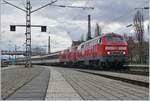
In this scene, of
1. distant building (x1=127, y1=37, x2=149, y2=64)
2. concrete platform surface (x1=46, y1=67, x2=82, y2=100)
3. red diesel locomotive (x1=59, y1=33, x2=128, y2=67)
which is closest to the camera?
concrete platform surface (x1=46, y1=67, x2=82, y2=100)

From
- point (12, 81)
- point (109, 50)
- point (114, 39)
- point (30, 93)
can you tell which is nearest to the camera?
point (30, 93)

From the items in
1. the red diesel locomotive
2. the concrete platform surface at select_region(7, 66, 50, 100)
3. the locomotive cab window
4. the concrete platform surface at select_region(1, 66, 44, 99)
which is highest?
the locomotive cab window

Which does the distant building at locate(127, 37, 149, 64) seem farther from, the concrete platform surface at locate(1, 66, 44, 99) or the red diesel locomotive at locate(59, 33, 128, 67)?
the concrete platform surface at locate(1, 66, 44, 99)

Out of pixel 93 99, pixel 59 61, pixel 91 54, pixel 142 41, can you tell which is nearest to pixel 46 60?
pixel 59 61

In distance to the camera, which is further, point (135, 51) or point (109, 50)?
point (135, 51)

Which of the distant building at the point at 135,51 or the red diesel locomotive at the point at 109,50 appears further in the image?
the distant building at the point at 135,51

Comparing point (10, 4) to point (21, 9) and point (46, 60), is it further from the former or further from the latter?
point (46, 60)

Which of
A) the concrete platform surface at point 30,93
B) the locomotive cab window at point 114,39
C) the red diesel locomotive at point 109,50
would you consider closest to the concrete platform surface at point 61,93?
the concrete platform surface at point 30,93

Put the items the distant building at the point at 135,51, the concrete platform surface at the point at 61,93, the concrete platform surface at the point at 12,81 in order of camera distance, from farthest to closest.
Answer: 1. the distant building at the point at 135,51
2. the concrete platform surface at the point at 12,81
3. the concrete platform surface at the point at 61,93

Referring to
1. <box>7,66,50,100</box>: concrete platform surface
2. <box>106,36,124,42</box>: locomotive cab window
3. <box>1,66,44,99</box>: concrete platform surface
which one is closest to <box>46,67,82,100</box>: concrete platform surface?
<box>7,66,50,100</box>: concrete platform surface

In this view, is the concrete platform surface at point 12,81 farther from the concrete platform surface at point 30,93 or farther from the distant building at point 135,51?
the distant building at point 135,51

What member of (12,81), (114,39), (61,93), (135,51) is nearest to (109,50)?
(114,39)

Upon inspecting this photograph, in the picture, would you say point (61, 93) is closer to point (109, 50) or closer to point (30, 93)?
point (30, 93)

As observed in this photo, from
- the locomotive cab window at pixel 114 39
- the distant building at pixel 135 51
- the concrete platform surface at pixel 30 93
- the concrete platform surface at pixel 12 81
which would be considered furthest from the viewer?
the distant building at pixel 135 51
